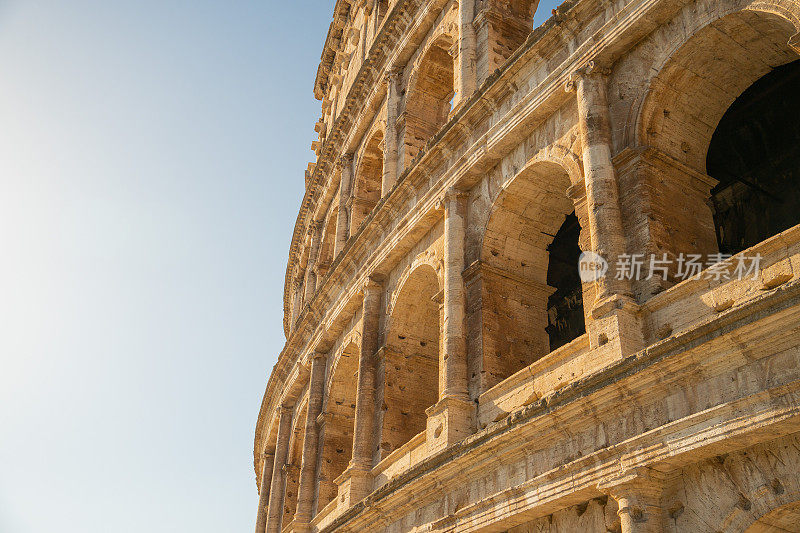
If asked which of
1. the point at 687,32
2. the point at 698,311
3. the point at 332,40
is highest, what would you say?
the point at 332,40

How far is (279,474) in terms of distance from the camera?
15.2 metres

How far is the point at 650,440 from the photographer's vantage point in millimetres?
5602

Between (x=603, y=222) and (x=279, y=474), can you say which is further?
(x=279, y=474)

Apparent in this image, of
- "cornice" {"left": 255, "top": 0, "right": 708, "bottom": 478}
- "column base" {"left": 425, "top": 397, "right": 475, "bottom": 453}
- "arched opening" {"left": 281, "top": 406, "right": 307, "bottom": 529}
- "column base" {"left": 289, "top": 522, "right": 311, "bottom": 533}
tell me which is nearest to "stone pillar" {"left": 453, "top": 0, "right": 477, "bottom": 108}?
"cornice" {"left": 255, "top": 0, "right": 708, "bottom": 478}

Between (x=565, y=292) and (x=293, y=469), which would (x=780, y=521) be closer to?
(x=565, y=292)

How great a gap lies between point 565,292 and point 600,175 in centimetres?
491

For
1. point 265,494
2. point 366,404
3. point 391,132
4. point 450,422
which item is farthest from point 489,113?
point 265,494

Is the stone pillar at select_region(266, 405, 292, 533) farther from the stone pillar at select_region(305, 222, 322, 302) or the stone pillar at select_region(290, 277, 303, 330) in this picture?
the stone pillar at select_region(290, 277, 303, 330)

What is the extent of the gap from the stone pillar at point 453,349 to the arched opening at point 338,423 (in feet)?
11.6

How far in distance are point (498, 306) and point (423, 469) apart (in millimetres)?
2025

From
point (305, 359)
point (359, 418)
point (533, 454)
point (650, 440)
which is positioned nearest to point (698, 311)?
point (650, 440)

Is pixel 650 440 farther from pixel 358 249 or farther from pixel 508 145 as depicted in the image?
pixel 358 249

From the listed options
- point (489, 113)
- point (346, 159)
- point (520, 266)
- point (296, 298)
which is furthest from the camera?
point (296, 298)

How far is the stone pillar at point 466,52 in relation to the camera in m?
11.0
